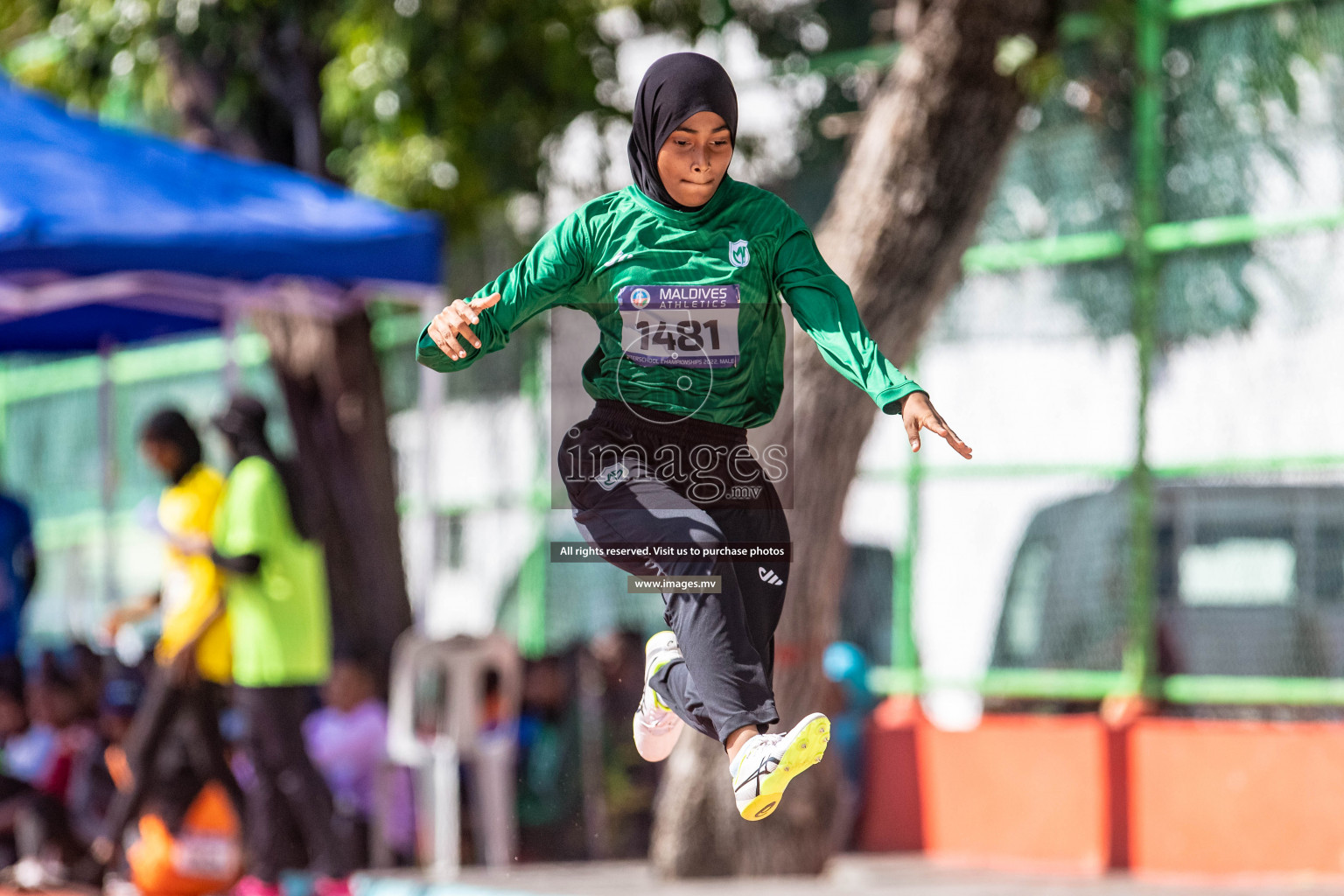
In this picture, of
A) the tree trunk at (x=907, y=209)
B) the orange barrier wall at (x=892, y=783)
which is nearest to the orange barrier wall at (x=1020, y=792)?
the orange barrier wall at (x=892, y=783)

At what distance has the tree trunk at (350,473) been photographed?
948cm

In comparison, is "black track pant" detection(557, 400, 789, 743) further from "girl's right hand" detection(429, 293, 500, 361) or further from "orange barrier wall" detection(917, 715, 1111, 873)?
"orange barrier wall" detection(917, 715, 1111, 873)

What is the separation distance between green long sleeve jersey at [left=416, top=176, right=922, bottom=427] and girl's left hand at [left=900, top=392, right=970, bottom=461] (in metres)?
0.09

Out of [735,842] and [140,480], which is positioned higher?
[140,480]

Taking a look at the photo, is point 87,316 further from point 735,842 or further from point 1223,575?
point 1223,575

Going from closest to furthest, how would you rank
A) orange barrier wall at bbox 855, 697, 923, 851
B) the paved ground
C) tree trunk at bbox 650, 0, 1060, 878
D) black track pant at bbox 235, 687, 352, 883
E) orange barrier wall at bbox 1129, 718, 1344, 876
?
tree trunk at bbox 650, 0, 1060, 878, the paved ground, black track pant at bbox 235, 687, 352, 883, orange barrier wall at bbox 1129, 718, 1344, 876, orange barrier wall at bbox 855, 697, 923, 851

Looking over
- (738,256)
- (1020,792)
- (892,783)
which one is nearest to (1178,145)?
(1020,792)

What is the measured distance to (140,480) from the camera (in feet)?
43.2

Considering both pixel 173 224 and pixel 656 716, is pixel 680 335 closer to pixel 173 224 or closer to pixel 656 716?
pixel 656 716

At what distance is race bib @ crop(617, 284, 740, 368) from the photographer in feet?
6.82

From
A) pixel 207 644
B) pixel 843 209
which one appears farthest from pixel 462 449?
pixel 843 209

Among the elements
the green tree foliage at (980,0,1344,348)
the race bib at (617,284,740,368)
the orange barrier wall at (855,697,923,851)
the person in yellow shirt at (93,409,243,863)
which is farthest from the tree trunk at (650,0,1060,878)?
the orange barrier wall at (855,697,923,851)

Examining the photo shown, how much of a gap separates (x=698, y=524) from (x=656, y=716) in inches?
11.3

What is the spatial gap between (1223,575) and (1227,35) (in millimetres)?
2462
